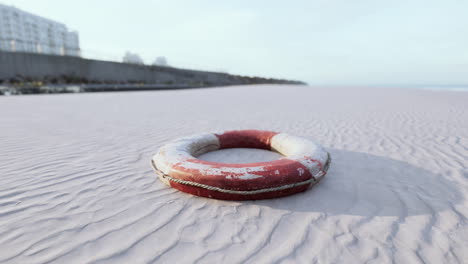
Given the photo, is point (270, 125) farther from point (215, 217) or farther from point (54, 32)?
point (54, 32)

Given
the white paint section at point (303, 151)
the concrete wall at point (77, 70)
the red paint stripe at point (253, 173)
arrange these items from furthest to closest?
the concrete wall at point (77, 70), the white paint section at point (303, 151), the red paint stripe at point (253, 173)

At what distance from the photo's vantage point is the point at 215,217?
201cm

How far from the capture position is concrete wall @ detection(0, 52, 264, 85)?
1784 cm

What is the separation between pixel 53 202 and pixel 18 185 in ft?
2.27

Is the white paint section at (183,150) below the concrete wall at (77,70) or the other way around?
below

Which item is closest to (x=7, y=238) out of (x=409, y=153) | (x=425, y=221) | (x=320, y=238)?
(x=320, y=238)

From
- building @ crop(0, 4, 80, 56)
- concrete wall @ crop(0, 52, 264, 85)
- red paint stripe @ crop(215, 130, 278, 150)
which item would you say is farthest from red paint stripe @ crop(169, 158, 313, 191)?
building @ crop(0, 4, 80, 56)

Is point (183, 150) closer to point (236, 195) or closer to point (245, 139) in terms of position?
point (236, 195)

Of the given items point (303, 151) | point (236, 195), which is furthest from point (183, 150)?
point (303, 151)

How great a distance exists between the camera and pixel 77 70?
2145 cm

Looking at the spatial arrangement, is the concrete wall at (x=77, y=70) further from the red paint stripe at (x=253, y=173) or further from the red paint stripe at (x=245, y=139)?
the red paint stripe at (x=253, y=173)

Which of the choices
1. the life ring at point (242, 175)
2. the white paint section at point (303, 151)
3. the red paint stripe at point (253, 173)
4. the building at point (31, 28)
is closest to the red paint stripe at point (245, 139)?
the white paint section at point (303, 151)

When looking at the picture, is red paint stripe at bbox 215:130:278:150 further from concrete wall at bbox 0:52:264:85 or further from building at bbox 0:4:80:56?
building at bbox 0:4:80:56

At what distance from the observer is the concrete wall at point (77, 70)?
17844 millimetres
